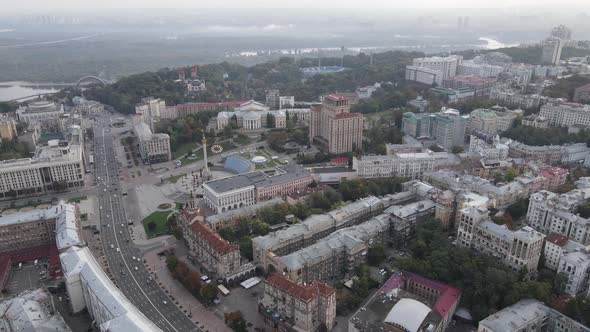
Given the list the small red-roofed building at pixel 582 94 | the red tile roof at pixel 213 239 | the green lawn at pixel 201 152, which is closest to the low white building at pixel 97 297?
the red tile roof at pixel 213 239

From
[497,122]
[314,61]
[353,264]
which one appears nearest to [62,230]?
[353,264]

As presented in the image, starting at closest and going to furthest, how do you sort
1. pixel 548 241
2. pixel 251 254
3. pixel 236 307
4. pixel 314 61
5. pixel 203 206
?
pixel 236 307 < pixel 548 241 < pixel 251 254 < pixel 203 206 < pixel 314 61

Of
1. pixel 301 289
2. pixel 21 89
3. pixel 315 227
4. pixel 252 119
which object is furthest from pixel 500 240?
pixel 21 89

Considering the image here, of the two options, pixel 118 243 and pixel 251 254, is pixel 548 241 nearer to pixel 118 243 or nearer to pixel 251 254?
pixel 251 254

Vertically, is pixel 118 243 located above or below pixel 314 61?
below

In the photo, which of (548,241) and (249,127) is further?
(249,127)

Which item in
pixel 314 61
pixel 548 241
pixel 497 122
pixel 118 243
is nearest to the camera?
pixel 548 241

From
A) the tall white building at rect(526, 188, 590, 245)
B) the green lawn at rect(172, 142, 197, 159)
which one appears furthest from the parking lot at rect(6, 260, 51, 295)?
the tall white building at rect(526, 188, 590, 245)
